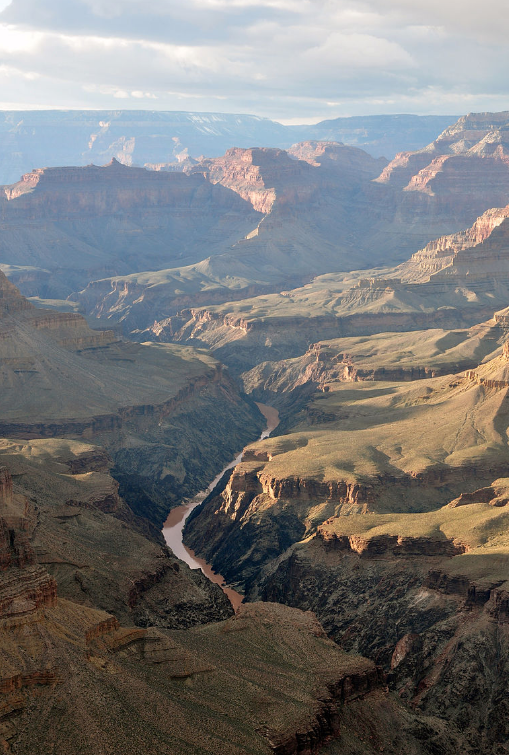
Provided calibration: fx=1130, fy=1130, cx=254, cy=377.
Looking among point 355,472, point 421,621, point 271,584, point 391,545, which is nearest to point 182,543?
point 355,472

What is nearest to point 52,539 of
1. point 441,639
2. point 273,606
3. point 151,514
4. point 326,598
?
point 273,606

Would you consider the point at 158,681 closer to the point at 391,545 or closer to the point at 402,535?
the point at 391,545

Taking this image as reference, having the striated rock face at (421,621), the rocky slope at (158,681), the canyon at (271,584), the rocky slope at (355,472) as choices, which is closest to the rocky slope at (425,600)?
the striated rock face at (421,621)

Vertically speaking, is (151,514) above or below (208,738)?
below

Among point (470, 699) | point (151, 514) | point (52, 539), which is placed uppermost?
point (52, 539)

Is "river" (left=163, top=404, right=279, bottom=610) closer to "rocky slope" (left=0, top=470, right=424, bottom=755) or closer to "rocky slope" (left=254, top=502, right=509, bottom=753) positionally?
"rocky slope" (left=254, top=502, right=509, bottom=753)

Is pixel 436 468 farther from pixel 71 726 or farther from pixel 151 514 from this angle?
pixel 71 726

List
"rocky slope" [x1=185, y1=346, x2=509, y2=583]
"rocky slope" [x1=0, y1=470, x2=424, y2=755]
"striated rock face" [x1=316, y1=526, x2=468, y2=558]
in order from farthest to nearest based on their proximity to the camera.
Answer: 1. "rocky slope" [x1=185, y1=346, x2=509, y2=583]
2. "striated rock face" [x1=316, y1=526, x2=468, y2=558]
3. "rocky slope" [x1=0, y1=470, x2=424, y2=755]

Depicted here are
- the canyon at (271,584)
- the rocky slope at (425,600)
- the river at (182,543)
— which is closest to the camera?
the canyon at (271,584)

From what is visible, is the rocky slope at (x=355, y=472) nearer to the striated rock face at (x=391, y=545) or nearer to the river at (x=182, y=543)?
the river at (x=182, y=543)

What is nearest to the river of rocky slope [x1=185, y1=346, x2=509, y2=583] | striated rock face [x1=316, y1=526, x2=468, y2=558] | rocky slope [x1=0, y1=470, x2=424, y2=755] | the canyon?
the canyon

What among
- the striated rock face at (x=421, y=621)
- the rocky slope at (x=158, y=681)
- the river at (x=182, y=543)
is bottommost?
the river at (x=182, y=543)
